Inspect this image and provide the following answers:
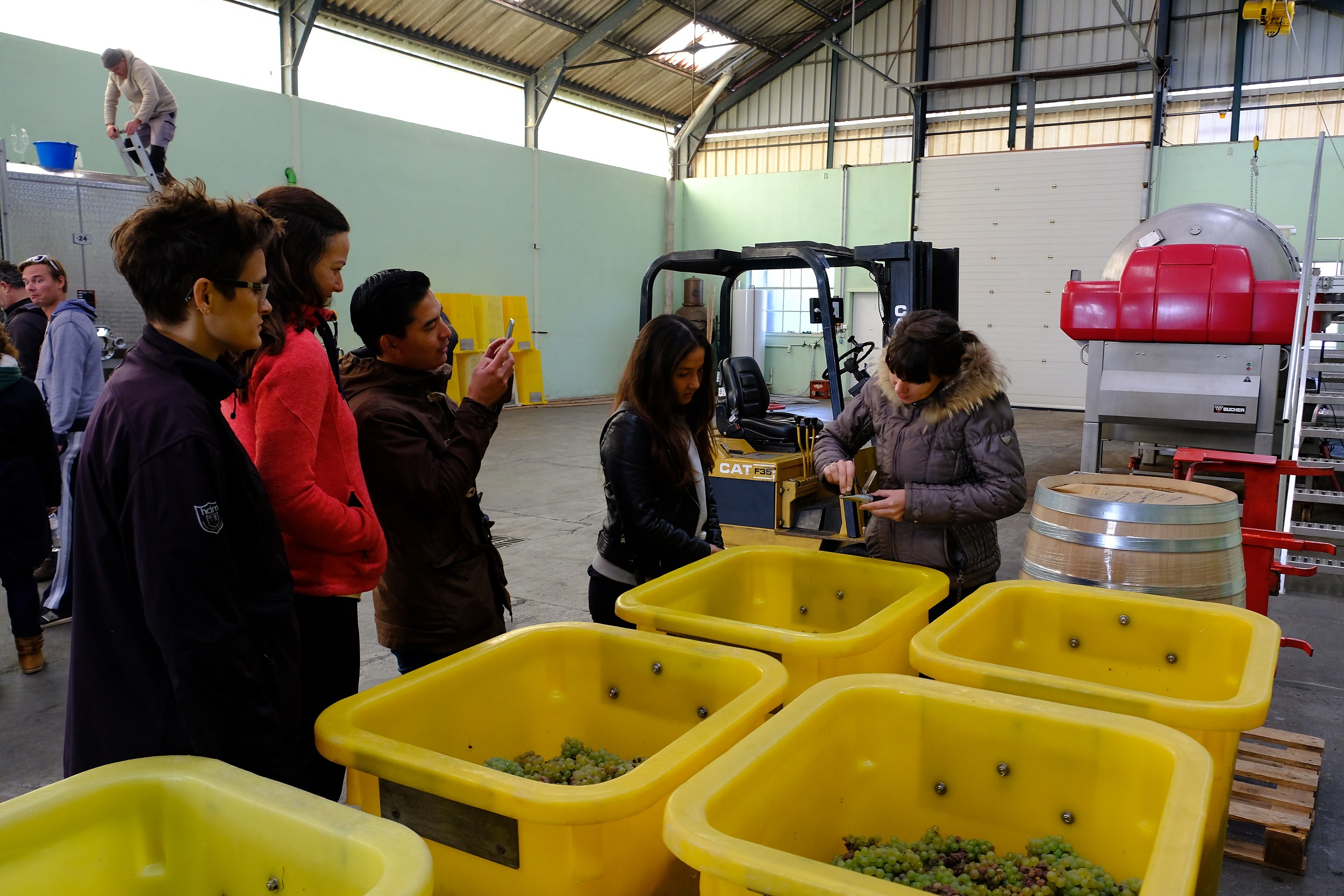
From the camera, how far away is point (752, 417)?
21.4 feet

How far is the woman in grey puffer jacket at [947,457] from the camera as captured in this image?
107 inches

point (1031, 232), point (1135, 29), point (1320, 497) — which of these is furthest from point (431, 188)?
point (1320, 497)

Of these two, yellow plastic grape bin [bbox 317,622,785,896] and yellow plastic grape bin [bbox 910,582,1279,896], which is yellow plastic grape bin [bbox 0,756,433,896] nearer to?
yellow plastic grape bin [bbox 317,622,785,896]

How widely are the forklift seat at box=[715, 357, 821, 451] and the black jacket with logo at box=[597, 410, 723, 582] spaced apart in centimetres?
338

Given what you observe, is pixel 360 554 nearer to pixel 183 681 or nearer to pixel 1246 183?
pixel 183 681

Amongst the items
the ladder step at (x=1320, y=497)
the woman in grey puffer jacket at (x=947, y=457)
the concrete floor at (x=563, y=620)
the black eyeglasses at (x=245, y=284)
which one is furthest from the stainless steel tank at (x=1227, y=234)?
the black eyeglasses at (x=245, y=284)

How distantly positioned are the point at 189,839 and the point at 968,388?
7.51 feet

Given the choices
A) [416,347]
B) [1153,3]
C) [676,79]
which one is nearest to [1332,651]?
[416,347]

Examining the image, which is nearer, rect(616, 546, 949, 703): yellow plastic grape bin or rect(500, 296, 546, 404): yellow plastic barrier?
rect(616, 546, 949, 703): yellow plastic grape bin

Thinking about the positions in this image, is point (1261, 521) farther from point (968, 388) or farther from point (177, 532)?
point (177, 532)

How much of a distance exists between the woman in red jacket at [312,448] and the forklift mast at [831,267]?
12.8ft

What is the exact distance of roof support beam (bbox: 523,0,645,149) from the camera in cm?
1525

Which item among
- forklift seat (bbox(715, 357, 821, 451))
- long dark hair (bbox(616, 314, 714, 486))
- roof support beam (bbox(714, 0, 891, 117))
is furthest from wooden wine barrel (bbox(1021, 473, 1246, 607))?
roof support beam (bbox(714, 0, 891, 117))

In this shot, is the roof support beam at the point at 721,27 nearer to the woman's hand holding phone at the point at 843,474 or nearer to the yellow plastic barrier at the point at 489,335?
the yellow plastic barrier at the point at 489,335
